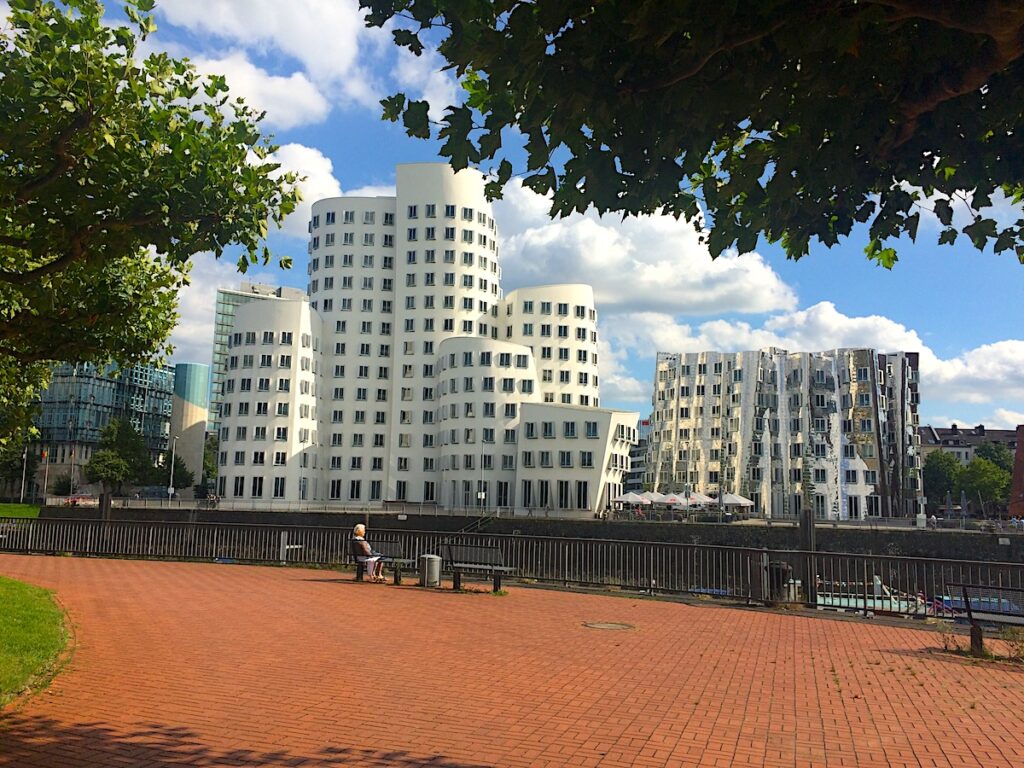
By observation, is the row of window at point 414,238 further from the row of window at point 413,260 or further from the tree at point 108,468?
the tree at point 108,468

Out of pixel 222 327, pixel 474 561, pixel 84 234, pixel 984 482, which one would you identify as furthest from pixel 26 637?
pixel 222 327

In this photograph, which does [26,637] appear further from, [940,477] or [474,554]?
[940,477]

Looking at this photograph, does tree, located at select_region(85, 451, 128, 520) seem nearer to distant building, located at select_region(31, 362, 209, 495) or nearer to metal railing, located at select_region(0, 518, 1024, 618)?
distant building, located at select_region(31, 362, 209, 495)

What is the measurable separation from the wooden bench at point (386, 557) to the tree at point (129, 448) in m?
93.3

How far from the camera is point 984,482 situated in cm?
11394

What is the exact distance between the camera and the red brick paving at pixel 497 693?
6543mm

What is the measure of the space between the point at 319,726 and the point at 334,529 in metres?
16.1

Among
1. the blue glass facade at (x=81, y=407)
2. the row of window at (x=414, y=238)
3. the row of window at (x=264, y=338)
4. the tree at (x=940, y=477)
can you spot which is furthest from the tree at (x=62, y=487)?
the tree at (x=940, y=477)

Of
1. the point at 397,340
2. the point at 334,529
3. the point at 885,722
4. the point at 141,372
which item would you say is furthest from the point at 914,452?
the point at 141,372

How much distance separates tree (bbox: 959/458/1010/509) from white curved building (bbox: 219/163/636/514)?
59.2m

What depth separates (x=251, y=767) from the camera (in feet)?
19.6

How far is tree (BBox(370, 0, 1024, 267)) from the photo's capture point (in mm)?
3947

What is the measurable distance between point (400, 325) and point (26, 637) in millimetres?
83887

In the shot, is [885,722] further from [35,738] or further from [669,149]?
[35,738]
